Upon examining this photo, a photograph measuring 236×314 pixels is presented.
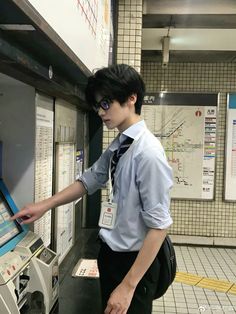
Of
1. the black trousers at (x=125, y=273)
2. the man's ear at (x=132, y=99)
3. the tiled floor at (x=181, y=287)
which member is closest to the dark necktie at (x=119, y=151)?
the man's ear at (x=132, y=99)

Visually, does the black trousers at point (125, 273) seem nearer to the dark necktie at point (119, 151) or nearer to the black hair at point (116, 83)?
the dark necktie at point (119, 151)

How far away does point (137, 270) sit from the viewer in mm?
1125

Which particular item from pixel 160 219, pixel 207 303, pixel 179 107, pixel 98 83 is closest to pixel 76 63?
pixel 98 83

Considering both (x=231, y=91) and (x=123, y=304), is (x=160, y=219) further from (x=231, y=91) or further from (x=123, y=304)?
(x=231, y=91)

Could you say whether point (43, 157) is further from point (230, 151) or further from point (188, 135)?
point (230, 151)

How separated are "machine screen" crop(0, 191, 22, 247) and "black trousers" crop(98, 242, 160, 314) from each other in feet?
1.15

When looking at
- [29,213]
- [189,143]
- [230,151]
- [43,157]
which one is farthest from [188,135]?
[29,213]

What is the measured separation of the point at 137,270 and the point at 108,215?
0.72 ft

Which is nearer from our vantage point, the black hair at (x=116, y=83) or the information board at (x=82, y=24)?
the information board at (x=82, y=24)

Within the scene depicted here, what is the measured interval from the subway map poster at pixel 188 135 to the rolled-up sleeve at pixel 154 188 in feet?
11.5

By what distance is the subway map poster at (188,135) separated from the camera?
458cm

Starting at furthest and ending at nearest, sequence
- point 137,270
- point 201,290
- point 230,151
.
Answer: point 230,151, point 201,290, point 137,270

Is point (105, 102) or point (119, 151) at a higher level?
point (105, 102)

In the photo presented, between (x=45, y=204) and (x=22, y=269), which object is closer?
(x=22, y=269)
